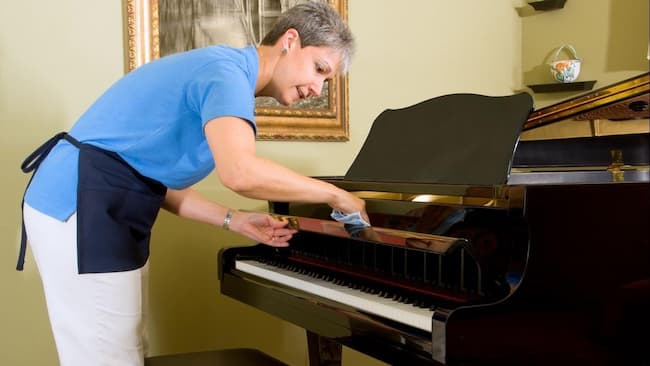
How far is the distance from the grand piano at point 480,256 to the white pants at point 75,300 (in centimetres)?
48

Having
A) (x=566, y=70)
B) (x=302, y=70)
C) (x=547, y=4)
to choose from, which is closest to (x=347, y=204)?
(x=302, y=70)

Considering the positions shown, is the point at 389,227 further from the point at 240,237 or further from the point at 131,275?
the point at 240,237

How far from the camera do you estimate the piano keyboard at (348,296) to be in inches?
54.7

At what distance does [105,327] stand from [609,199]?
3.70ft

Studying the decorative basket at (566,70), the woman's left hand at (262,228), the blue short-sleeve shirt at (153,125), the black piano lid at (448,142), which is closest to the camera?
the blue short-sleeve shirt at (153,125)

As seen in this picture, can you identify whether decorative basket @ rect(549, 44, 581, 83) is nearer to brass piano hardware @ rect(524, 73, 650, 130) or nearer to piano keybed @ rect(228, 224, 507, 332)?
brass piano hardware @ rect(524, 73, 650, 130)

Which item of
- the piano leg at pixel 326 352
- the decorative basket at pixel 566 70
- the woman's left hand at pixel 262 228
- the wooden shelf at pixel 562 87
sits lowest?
the piano leg at pixel 326 352

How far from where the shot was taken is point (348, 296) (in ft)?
5.21

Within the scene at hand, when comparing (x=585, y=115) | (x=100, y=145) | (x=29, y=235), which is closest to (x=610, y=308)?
(x=585, y=115)

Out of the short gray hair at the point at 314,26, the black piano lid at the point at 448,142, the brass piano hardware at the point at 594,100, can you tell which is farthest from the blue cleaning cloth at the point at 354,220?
the brass piano hardware at the point at 594,100

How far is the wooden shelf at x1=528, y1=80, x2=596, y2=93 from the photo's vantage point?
3.30m

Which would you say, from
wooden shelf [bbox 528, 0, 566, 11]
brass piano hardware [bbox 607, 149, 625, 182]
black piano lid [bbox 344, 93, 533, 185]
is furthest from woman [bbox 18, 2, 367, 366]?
wooden shelf [bbox 528, 0, 566, 11]

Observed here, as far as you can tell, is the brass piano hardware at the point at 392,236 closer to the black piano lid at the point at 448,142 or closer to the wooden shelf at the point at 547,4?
the black piano lid at the point at 448,142

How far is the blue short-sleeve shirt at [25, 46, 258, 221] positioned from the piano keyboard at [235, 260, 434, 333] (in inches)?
17.2
